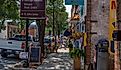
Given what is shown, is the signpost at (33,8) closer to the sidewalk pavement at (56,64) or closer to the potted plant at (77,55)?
the potted plant at (77,55)

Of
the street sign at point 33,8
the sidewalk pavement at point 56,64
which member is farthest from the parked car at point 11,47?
the street sign at point 33,8

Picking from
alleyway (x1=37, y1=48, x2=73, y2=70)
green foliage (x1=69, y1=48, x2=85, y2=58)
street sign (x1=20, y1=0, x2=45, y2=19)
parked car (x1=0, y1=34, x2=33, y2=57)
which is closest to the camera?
green foliage (x1=69, y1=48, x2=85, y2=58)

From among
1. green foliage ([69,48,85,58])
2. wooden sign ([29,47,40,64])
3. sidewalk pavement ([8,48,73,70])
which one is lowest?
sidewalk pavement ([8,48,73,70])

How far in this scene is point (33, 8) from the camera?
18.1 m

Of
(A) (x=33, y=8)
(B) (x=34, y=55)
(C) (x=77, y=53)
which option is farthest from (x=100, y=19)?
(B) (x=34, y=55)

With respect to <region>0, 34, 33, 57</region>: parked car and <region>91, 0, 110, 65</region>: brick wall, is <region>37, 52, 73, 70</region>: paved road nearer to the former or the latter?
<region>0, 34, 33, 57</region>: parked car

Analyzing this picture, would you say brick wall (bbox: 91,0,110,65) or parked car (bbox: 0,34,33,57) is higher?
brick wall (bbox: 91,0,110,65)

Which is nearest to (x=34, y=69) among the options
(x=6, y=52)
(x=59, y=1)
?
(x=6, y=52)

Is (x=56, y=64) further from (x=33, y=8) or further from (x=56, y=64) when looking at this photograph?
(x=33, y=8)

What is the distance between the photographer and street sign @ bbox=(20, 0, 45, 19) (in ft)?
59.5

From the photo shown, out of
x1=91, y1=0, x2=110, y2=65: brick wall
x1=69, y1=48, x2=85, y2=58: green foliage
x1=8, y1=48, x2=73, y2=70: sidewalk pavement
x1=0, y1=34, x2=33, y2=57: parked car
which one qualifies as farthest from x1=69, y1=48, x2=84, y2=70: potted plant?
x1=0, y1=34, x2=33, y2=57: parked car

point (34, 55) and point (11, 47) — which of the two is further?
point (11, 47)

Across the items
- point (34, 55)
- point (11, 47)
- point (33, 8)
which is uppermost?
point (33, 8)

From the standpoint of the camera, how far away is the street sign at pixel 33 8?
18.1 metres
